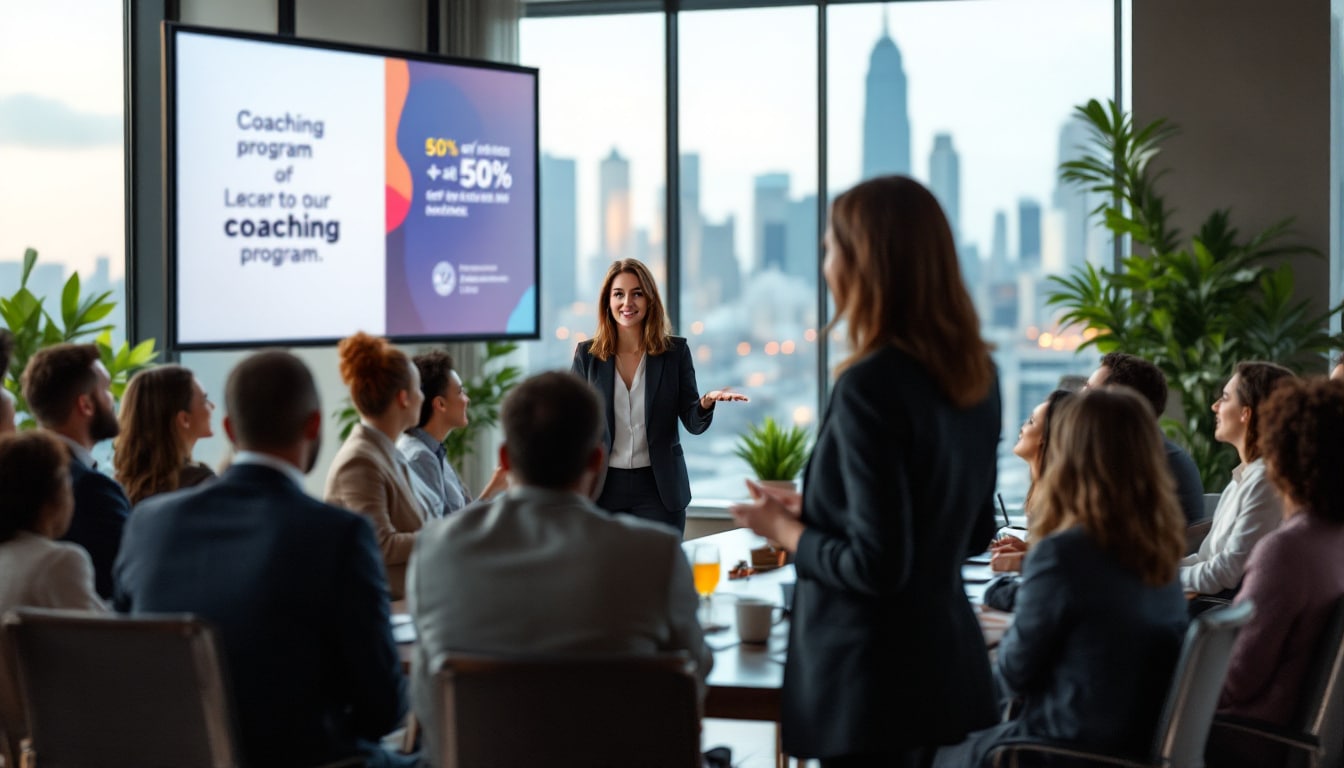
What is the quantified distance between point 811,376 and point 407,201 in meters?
2.39

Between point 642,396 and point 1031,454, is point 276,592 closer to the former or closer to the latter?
point 1031,454

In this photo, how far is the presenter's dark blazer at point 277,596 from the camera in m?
2.08

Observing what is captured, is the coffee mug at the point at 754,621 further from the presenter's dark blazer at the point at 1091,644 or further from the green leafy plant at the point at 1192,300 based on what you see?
the green leafy plant at the point at 1192,300

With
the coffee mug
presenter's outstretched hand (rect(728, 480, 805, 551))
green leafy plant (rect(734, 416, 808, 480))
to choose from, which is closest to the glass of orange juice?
the coffee mug

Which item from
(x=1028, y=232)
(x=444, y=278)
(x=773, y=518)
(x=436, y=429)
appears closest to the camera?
(x=773, y=518)

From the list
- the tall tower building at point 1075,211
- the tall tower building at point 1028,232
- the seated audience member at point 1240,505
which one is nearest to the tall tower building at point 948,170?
the tall tower building at point 1028,232

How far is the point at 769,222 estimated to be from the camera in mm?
7105

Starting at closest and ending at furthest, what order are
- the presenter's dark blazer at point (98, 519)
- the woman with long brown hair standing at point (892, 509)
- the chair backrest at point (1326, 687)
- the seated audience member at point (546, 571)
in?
the seated audience member at point (546, 571), the woman with long brown hair standing at point (892, 509), the chair backrest at point (1326, 687), the presenter's dark blazer at point (98, 519)

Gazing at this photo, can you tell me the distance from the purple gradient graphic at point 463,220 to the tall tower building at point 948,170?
2.08m

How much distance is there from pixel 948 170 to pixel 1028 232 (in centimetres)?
51

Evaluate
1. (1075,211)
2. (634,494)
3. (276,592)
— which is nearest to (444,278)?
(634,494)

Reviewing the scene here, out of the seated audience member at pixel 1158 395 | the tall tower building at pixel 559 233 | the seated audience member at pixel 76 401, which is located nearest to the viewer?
the seated audience member at pixel 76 401

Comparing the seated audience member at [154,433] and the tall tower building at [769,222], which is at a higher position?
the tall tower building at [769,222]

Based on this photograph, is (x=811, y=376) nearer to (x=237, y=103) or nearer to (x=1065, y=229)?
(x=1065, y=229)
